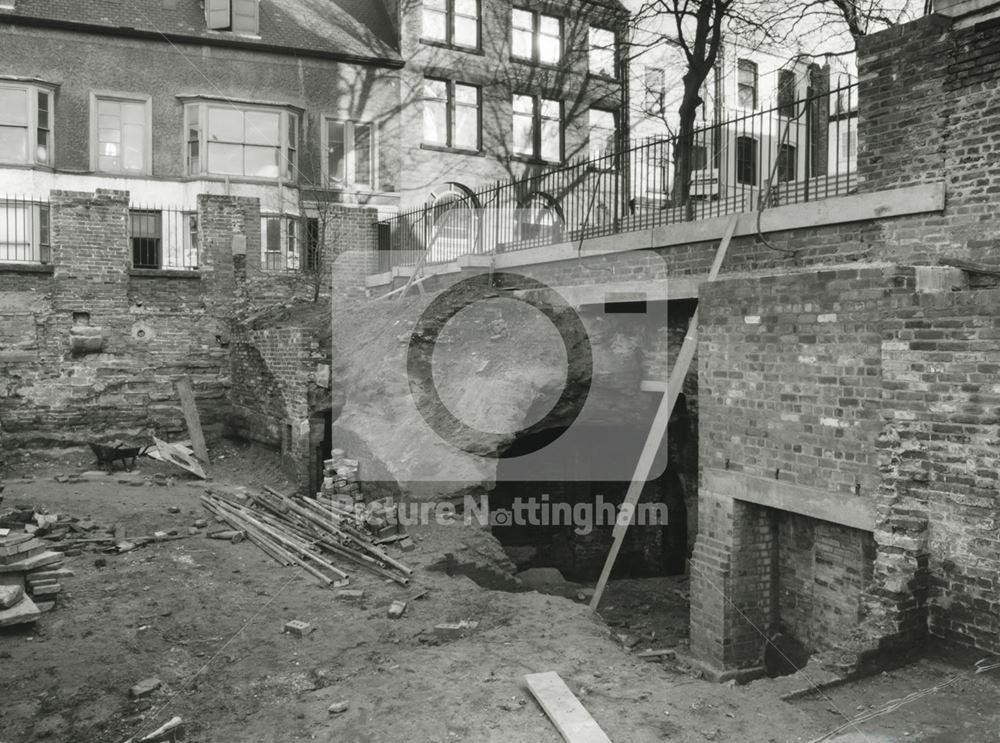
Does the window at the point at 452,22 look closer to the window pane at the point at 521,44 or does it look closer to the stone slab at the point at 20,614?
the window pane at the point at 521,44

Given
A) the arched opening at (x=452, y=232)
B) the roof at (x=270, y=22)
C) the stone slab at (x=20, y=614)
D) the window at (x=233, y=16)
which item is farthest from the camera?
the window at (x=233, y=16)

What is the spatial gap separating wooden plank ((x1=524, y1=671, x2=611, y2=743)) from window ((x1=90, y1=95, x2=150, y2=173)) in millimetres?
19922

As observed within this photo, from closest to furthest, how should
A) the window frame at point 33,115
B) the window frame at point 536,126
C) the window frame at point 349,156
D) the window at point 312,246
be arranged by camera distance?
the window at point 312,246
the window frame at point 33,115
the window frame at point 349,156
the window frame at point 536,126

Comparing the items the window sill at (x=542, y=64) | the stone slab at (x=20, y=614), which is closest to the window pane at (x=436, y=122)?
the window sill at (x=542, y=64)

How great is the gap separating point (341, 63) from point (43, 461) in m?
14.1

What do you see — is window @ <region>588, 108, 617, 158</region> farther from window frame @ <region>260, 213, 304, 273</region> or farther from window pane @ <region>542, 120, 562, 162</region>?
window frame @ <region>260, 213, 304, 273</region>

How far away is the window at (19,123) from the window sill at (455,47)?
10669 millimetres

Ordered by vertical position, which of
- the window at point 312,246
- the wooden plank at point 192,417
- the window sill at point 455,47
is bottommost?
the wooden plank at point 192,417

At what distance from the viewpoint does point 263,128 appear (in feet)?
72.6

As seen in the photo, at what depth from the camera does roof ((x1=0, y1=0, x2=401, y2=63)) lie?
67.4 ft

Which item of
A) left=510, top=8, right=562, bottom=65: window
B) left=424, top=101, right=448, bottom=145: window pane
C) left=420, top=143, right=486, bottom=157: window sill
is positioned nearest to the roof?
left=424, top=101, right=448, bottom=145: window pane

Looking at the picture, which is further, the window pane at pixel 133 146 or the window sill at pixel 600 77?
the window sill at pixel 600 77

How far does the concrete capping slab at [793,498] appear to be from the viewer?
6.39m

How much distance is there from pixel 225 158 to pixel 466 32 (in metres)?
8.51
